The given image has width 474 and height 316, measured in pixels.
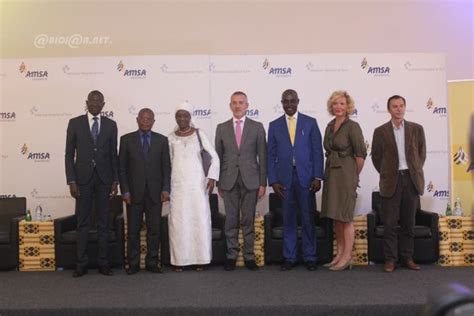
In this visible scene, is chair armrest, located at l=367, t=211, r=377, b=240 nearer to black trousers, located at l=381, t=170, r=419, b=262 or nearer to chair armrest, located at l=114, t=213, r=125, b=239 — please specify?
black trousers, located at l=381, t=170, r=419, b=262

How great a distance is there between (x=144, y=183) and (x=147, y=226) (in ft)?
1.42

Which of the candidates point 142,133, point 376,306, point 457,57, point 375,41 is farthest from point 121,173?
point 457,57

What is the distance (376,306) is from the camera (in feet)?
11.7

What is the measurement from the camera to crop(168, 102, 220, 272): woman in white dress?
496cm

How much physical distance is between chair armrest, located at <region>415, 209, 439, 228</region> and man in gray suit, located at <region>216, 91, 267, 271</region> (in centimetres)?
175

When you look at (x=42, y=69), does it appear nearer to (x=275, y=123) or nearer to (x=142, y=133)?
(x=142, y=133)

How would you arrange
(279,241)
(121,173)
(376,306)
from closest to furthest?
(376,306) → (121,173) → (279,241)

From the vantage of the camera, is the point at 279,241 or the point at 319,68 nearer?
the point at 279,241

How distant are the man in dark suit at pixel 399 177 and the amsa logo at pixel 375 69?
55.5 inches

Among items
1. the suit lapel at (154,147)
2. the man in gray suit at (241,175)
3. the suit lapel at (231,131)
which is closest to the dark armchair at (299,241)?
the man in gray suit at (241,175)

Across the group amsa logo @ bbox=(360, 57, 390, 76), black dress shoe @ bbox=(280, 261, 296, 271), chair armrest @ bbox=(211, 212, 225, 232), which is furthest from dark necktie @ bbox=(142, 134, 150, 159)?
amsa logo @ bbox=(360, 57, 390, 76)

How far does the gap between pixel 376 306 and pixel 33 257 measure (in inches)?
139

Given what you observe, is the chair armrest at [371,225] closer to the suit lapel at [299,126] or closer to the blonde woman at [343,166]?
the blonde woman at [343,166]

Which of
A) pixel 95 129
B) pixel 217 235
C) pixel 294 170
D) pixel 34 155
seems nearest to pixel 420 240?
pixel 294 170
